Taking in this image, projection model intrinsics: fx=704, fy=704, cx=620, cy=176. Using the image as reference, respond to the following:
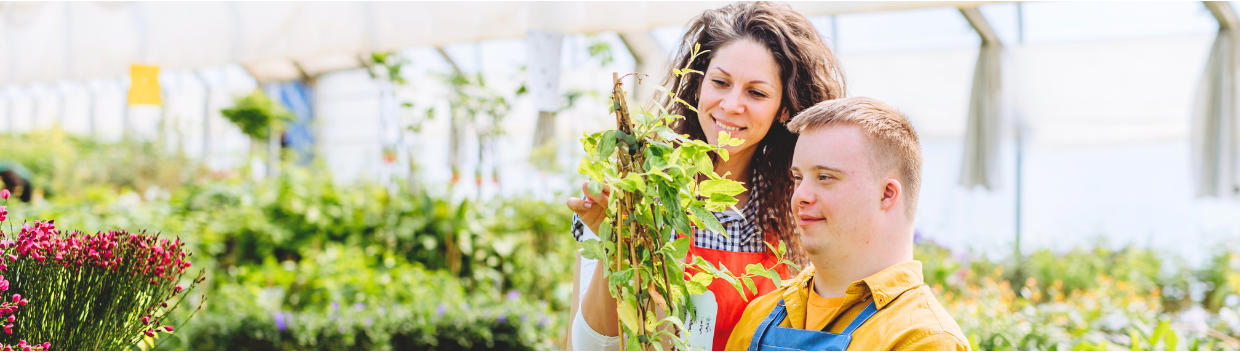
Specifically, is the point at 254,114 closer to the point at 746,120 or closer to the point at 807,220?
the point at 746,120

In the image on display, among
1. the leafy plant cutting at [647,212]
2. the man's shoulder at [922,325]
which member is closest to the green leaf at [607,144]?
the leafy plant cutting at [647,212]

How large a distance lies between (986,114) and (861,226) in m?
5.11

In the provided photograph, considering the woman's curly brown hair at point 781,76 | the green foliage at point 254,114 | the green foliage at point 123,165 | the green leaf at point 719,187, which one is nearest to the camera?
the green leaf at point 719,187

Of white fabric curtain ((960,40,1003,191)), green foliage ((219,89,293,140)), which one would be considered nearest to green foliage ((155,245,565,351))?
white fabric curtain ((960,40,1003,191))

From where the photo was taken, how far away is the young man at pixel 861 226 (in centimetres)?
94

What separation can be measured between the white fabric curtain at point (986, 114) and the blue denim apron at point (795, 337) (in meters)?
5.00

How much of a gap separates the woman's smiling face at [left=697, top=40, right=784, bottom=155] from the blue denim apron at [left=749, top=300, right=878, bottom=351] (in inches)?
13.0

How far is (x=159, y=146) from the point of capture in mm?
7840

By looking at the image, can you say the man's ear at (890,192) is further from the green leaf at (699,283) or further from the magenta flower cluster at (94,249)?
the magenta flower cluster at (94,249)

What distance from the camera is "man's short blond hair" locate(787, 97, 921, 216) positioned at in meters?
0.96

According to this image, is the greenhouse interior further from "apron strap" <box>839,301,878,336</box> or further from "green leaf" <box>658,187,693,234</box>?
"apron strap" <box>839,301,878,336</box>

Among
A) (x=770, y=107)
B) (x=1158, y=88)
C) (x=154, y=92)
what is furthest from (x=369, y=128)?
(x=770, y=107)

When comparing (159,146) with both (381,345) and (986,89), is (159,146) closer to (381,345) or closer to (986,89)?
(381,345)

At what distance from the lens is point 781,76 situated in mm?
1326
